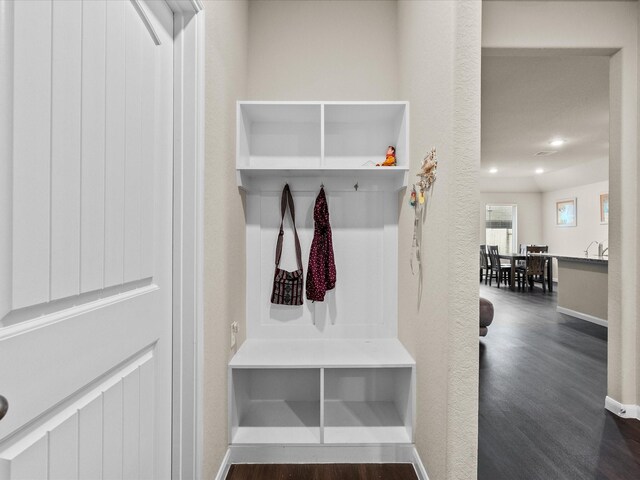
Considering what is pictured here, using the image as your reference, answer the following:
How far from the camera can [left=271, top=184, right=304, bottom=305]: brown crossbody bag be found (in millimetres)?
2094

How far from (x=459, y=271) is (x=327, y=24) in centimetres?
187

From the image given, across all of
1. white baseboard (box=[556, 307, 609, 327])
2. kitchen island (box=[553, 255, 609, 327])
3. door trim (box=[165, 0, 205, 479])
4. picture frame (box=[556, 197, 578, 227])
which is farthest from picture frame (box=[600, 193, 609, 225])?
door trim (box=[165, 0, 205, 479])

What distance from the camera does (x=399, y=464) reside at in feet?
5.70

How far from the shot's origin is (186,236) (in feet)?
4.09

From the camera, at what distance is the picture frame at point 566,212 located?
323 inches

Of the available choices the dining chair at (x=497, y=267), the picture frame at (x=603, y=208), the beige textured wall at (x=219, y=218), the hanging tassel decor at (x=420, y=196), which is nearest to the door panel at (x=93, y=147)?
the beige textured wall at (x=219, y=218)

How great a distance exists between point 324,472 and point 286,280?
1056 millimetres

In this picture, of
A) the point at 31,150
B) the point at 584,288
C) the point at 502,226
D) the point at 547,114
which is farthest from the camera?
the point at 502,226

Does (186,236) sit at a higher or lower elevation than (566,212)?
lower

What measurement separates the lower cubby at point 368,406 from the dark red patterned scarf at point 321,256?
0.55m

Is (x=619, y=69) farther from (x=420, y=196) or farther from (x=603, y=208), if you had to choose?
(x=603, y=208)

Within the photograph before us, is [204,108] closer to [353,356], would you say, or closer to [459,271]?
[459,271]

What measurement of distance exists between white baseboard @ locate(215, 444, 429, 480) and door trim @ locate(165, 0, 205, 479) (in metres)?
0.55

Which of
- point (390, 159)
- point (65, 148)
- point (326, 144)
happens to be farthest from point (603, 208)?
point (65, 148)
